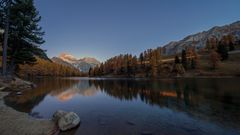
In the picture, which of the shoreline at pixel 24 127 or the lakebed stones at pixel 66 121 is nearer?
the shoreline at pixel 24 127

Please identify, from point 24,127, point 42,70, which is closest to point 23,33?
point 24,127

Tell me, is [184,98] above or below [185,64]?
below

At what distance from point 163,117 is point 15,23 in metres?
32.1

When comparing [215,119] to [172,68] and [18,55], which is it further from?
[172,68]

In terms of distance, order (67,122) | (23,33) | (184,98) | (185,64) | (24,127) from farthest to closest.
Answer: (185,64), (23,33), (184,98), (67,122), (24,127)

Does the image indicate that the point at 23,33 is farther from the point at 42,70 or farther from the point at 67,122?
the point at 42,70

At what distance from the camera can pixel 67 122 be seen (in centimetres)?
948

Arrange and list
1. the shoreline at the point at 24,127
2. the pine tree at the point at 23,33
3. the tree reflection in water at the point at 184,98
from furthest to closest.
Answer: the pine tree at the point at 23,33 < the tree reflection in water at the point at 184,98 < the shoreline at the point at 24,127

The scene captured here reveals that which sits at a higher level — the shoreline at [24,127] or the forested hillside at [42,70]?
the forested hillside at [42,70]

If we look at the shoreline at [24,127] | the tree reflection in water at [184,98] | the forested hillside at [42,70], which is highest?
the forested hillside at [42,70]

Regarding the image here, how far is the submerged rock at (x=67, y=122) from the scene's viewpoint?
30.1 feet

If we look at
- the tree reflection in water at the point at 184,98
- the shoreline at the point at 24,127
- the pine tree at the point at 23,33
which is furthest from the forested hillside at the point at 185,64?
the shoreline at the point at 24,127

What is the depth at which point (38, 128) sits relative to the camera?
8.94 meters

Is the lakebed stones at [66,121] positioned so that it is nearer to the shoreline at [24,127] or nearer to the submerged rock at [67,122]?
the submerged rock at [67,122]
